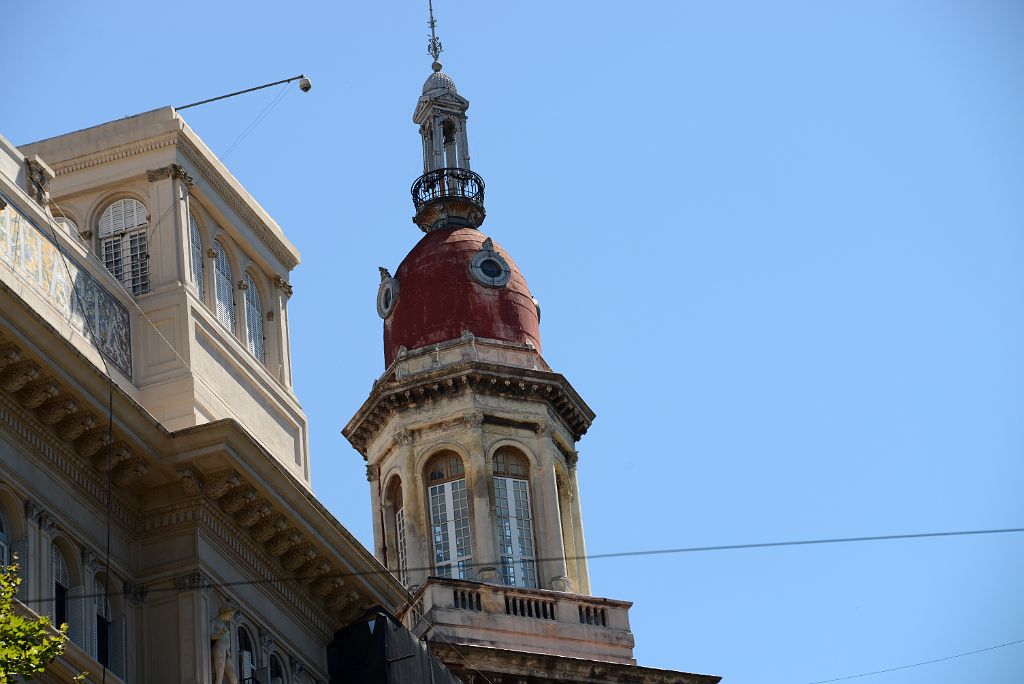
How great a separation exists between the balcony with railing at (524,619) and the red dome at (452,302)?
7137 millimetres

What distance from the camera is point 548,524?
52.9 meters

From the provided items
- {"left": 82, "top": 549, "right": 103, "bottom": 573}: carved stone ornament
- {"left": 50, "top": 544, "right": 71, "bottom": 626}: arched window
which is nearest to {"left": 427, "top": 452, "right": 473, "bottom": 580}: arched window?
{"left": 82, "top": 549, "right": 103, "bottom": 573}: carved stone ornament

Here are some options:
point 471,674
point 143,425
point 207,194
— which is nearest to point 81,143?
point 207,194

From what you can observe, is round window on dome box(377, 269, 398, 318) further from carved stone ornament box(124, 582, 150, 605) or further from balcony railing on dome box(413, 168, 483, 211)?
carved stone ornament box(124, 582, 150, 605)

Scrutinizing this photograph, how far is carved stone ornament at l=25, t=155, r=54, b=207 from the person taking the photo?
105 ft

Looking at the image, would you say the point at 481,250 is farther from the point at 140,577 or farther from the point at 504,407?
the point at 140,577

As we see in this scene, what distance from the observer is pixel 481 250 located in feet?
186

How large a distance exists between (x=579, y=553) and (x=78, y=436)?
81.1 feet

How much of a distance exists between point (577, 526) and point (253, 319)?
1886 cm

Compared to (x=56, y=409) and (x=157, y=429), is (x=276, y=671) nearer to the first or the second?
(x=157, y=429)

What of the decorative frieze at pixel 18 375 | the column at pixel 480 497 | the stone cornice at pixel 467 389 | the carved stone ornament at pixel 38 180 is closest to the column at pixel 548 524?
the stone cornice at pixel 467 389

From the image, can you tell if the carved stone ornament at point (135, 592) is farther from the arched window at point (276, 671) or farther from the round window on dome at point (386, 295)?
the round window on dome at point (386, 295)

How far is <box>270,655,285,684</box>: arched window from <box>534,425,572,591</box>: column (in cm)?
1867

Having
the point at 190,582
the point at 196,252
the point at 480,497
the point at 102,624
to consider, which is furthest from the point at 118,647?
the point at 480,497
